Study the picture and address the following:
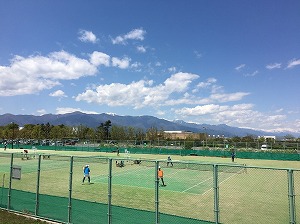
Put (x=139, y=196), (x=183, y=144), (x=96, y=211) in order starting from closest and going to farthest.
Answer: (x=96, y=211) < (x=139, y=196) < (x=183, y=144)

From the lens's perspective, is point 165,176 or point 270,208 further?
point 165,176

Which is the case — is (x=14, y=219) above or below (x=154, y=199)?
above

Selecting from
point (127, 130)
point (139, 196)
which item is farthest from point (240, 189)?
point (127, 130)

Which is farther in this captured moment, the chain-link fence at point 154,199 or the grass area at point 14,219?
the grass area at point 14,219

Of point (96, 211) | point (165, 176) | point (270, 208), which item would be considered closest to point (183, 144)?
point (165, 176)

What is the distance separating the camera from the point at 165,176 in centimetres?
2805

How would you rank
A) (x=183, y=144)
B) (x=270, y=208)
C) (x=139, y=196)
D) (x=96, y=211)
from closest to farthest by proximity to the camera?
(x=96, y=211) < (x=270, y=208) < (x=139, y=196) < (x=183, y=144)

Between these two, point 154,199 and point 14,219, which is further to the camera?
point 154,199

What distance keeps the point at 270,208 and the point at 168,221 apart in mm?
7342

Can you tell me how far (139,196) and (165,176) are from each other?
9.89m

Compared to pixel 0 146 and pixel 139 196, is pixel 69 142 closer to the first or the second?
pixel 0 146

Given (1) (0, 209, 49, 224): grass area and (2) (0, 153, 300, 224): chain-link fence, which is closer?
(2) (0, 153, 300, 224): chain-link fence

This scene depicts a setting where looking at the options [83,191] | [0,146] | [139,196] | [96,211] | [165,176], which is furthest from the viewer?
[0,146]

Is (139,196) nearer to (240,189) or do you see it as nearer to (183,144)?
(240,189)
